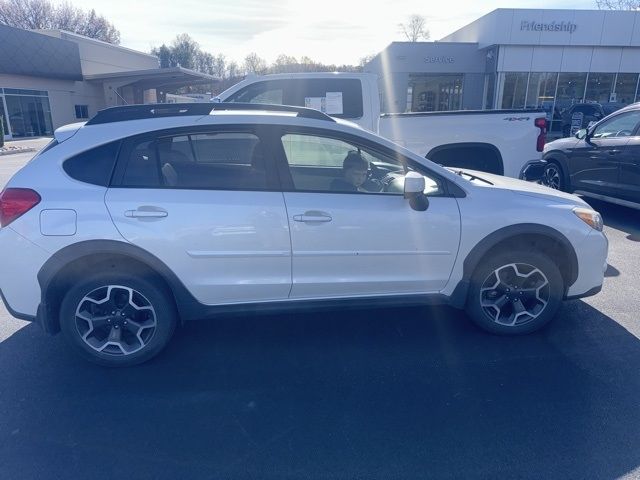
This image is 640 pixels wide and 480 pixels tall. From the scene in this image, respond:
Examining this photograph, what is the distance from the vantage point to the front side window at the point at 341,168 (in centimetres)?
332

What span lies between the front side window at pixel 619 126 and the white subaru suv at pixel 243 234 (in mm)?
4219

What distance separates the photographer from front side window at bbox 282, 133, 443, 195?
10.9 feet

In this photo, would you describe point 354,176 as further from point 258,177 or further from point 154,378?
point 154,378

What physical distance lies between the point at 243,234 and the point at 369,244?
0.91 metres

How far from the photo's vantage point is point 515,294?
3.50 meters

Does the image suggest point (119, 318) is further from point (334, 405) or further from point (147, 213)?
point (334, 405)

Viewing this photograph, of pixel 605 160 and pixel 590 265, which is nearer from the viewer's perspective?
pixel 590 265

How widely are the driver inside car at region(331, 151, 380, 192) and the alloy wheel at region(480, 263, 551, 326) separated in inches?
47.3

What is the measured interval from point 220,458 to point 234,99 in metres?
5.01

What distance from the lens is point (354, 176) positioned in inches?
144

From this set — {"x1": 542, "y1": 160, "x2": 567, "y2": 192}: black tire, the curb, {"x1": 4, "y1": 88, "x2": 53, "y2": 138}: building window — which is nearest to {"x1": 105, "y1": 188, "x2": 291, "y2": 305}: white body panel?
{"x1": 542, "y1": 160, "x2": 567, "y2": 192}: black tire

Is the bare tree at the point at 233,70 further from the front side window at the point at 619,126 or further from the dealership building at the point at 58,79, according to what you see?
the front side window at the point at 619,126

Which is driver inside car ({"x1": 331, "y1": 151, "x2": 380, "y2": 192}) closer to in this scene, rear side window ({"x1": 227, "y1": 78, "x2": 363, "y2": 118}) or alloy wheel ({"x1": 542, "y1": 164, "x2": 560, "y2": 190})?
rear side window ({"x1": 227, "y1": 78, "x2": 363, "y2": 118})

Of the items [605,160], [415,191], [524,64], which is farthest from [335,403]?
[524,64]
